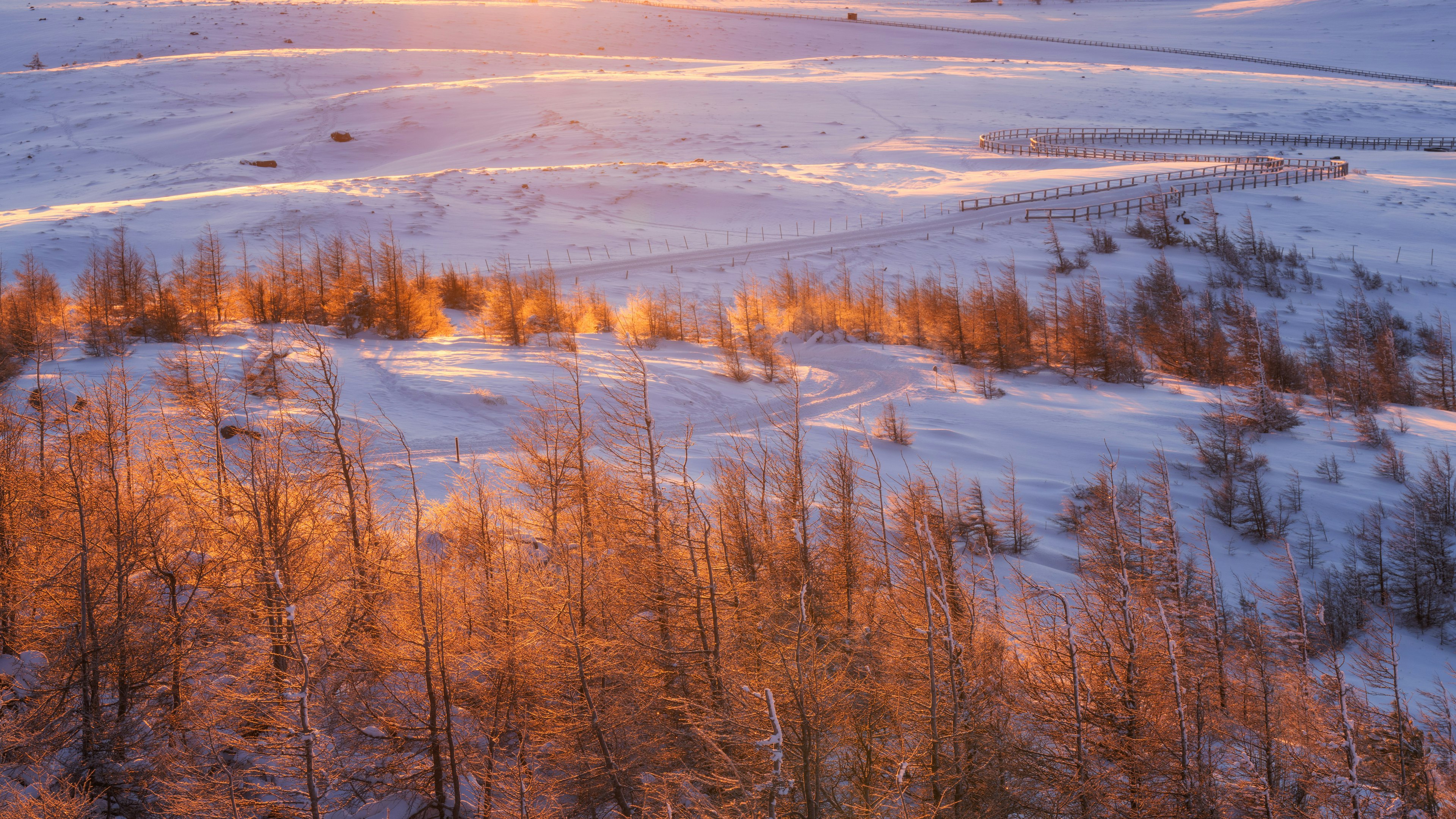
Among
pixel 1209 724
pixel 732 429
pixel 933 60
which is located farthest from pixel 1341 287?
pixel 933 60

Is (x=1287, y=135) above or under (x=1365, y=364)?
above

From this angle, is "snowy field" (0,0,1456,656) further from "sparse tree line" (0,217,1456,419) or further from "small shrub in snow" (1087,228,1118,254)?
"sparse tree line" (0,217,1456,419)

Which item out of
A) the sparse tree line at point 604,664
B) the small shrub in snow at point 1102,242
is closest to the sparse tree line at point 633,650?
the sparse tree line at point 604,664

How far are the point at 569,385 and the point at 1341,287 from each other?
51.4 metres

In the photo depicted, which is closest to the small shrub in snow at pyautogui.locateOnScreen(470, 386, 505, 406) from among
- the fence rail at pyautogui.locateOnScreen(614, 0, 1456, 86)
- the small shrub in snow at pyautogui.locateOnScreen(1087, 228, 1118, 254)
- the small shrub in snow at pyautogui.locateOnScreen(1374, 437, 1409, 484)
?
the small shrub in snow at pyautogui.locateOnScreen(1374, 437, 1409, 484)

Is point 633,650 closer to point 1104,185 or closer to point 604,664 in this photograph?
point 604,664

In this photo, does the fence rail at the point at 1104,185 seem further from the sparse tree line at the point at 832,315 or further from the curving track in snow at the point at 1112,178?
the sparse tree line at the point at 832,315

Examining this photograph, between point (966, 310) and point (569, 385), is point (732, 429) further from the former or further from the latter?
point (966, 310)

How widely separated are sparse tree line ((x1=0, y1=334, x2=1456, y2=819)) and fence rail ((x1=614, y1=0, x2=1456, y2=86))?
14543cm

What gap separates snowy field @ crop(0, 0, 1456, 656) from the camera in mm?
36969

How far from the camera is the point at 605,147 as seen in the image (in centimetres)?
9619

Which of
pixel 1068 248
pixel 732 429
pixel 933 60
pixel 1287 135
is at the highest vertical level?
pixel 933 60

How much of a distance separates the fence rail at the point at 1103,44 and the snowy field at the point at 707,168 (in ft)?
14.9

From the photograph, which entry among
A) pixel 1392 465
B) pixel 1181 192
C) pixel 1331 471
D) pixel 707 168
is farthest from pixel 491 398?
pixel 1181 192
